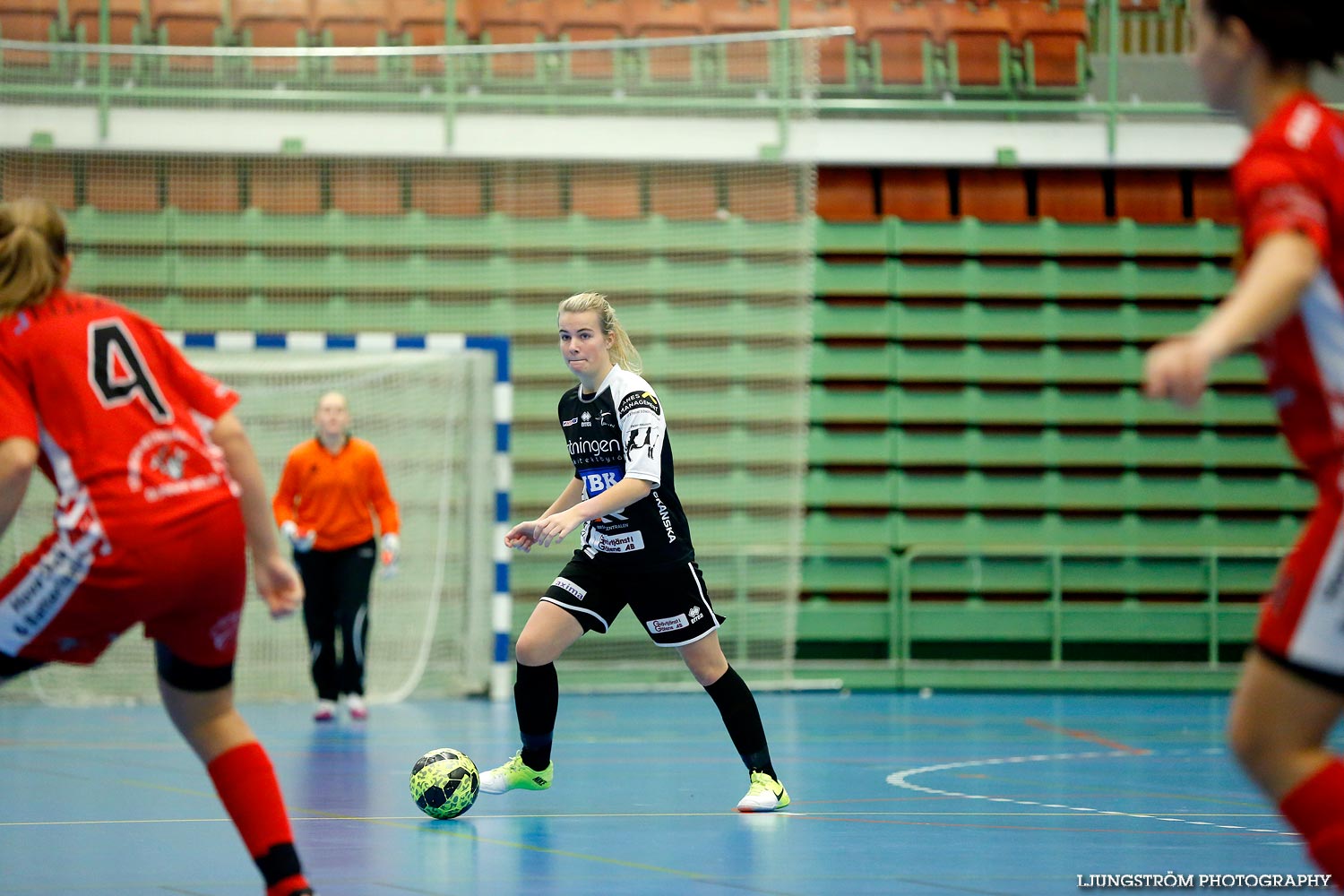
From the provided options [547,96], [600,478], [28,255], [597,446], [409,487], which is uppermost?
[547,96]

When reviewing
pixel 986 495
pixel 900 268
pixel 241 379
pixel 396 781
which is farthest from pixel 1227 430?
pixel 396 781

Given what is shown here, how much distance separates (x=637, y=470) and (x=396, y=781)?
2073 mm

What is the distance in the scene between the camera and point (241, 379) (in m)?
11.5

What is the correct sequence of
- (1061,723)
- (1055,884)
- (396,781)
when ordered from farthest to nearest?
(1061,723)
(396,781)
(1055,884)

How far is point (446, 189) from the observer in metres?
12.1

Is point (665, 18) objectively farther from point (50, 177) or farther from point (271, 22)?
point (50, 177)

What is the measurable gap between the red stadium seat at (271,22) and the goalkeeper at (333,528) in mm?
4518

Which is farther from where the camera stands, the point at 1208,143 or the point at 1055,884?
the point at 1208,143

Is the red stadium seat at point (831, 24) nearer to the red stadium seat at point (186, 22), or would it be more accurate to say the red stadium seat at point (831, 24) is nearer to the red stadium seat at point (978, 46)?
the red stadium seat at point (978, 46)

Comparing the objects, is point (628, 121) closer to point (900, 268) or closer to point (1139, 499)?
point (900, 268)

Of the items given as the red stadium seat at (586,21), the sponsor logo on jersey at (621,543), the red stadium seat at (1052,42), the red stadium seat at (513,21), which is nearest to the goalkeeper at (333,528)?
the sponsor logo on jersey at (621,543)

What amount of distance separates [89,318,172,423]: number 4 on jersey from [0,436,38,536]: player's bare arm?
0.17 m

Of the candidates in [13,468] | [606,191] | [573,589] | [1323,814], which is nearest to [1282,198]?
[1323,814]

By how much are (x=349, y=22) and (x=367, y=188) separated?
183cm
